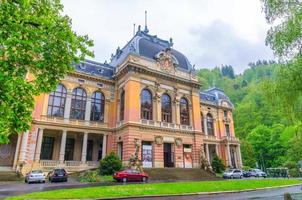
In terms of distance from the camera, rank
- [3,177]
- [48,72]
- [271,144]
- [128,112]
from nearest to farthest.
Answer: [48,72]
[3,177]
[128,112]
[271,144]

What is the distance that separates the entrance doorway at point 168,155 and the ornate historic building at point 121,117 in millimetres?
140

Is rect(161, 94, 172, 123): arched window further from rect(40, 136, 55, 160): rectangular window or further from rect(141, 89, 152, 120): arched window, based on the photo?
rect(40, 136, 55, 160): rectangular window

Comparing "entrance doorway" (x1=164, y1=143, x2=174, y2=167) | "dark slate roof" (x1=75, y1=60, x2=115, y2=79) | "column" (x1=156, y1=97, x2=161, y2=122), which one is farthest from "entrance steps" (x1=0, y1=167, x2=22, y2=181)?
"column" (x1=156, y1=97, x2=161, y2=122)

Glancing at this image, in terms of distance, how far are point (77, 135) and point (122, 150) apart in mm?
7588

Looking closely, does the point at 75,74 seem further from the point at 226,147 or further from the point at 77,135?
the point at 226,147

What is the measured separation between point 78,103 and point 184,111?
54.4ft

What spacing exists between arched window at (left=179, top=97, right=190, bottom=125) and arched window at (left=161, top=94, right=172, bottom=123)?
2150 millimetres

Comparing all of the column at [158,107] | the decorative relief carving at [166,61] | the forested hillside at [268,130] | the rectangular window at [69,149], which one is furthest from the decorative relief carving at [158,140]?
the forested hillside at [268,130]

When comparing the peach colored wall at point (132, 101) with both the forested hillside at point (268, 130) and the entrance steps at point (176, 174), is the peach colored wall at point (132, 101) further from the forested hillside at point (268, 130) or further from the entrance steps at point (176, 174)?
the forested hillside at point (268, 130)

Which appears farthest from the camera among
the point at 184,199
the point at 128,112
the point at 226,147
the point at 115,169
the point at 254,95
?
the point at 254,95

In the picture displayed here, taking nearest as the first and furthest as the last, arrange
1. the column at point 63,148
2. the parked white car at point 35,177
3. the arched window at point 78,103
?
the parked white car at point 35,177 < the column at point 63,148 < the arched window at point 78,103

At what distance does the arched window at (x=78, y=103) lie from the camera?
3247 centimetres

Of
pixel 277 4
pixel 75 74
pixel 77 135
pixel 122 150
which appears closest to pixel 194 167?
pixel 122 150

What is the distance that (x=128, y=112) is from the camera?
30.7 m
